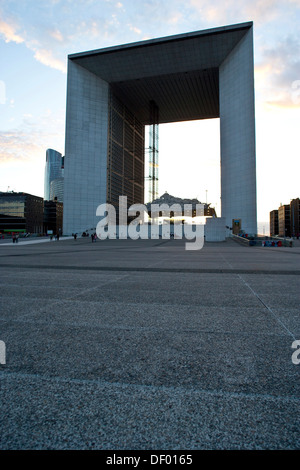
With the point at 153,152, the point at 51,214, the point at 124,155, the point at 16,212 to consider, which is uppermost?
the point at 153,152

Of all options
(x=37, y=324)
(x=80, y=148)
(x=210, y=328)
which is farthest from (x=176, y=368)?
(x=80, y=148)

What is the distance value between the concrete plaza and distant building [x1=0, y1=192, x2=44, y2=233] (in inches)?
5086

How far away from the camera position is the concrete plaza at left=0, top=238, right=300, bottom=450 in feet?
6.47

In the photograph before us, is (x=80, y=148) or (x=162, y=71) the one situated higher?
(x=162, y=71)

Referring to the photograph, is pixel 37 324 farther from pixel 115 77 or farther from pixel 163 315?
pixel 115 77

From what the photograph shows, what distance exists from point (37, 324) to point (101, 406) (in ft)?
8.59

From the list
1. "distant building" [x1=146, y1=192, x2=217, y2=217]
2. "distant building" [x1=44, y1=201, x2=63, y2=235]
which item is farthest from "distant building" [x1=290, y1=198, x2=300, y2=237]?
"distant building" [x1=44, y1=201, x2=63, y2=235]

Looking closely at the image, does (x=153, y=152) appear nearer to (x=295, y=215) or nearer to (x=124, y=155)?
(x=124, y=155)

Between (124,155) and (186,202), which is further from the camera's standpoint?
(124,155)

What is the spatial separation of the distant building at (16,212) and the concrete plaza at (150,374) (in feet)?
424

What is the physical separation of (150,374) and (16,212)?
13576cm

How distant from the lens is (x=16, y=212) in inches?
4857

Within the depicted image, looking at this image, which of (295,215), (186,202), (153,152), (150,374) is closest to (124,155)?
(153,152)
